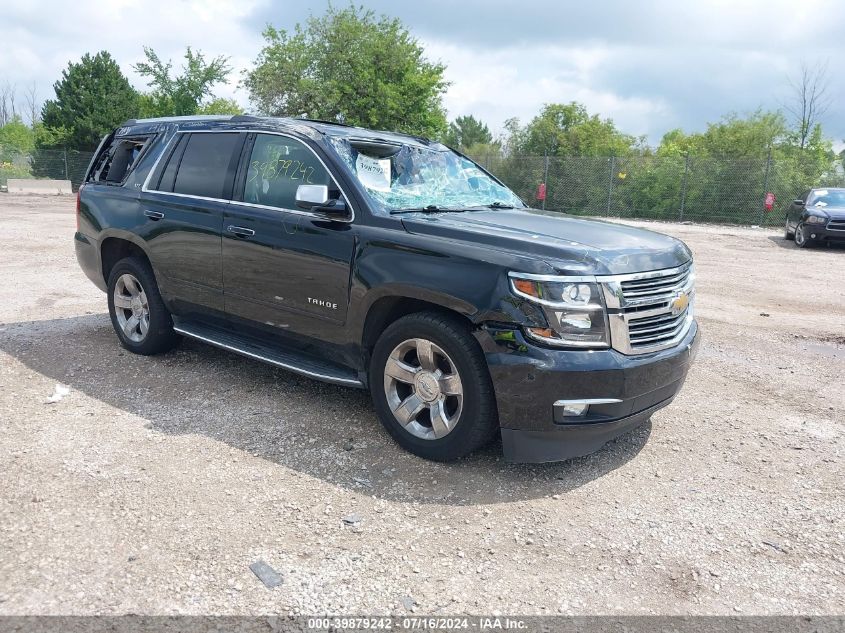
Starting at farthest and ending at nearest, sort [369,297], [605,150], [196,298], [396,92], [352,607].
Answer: [605,150], [396,92], [196,298], [369,297], [352,607]

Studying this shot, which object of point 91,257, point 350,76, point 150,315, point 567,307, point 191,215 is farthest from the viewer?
point 350,76

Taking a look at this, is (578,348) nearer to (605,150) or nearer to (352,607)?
(352,607)

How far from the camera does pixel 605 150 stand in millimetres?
41406

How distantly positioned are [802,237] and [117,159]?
1542 cm

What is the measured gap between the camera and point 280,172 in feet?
14.8

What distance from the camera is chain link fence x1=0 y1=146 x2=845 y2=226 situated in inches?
934

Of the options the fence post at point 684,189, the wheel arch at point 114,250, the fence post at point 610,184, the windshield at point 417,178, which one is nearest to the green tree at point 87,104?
the fence post at point 610,184

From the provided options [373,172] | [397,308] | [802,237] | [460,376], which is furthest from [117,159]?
[802,237]

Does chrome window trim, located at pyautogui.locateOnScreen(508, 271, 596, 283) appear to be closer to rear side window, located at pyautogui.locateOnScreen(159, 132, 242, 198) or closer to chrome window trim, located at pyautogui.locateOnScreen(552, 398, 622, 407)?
chrome window trim, located at pyautogui.locateOnScreen(552, 398, 622, 407)

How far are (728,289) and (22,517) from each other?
9.15 m

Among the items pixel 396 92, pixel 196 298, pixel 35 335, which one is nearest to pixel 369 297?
pixel 196 298

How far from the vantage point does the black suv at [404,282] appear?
3.36 meters

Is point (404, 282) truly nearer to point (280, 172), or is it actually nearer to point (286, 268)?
point (286, 268)

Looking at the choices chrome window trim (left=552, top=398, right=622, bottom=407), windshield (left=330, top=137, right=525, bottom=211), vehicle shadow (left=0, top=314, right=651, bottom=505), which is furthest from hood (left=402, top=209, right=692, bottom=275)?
vehicle shadow (left=0, top=314, right=651, bottom=505)
